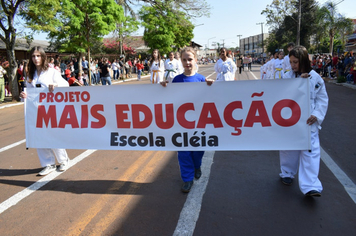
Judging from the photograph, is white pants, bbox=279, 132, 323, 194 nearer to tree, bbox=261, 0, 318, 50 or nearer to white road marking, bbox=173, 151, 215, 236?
white road marking, bbox=173, 151, 215, 236

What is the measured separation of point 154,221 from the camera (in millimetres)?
3111

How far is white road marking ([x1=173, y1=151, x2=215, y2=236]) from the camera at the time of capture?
2949 millimetres

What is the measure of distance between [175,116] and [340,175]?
2.48m

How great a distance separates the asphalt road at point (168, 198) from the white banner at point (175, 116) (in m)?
0.56

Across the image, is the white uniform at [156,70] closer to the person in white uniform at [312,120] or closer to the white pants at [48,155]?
the white pants at [48,155]

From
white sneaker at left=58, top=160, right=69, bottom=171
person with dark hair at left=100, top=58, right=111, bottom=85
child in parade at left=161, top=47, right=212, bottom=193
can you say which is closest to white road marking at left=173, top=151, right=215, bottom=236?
child in parade at left=161, top=47, right=212, bottom=193

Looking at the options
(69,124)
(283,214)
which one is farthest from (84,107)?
(283,214)

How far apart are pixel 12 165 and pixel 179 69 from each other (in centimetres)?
767

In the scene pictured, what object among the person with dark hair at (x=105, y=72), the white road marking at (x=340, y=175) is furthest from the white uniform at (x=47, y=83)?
the person with dark hair at (x=105, y=72)

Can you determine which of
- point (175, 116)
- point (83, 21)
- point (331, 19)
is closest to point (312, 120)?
point (175, 116)

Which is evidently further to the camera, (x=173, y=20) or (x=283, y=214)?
(x=173, y=20)

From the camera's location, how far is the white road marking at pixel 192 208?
2949 millimetres

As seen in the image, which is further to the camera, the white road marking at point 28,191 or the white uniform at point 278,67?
the white uniform at point 278,67

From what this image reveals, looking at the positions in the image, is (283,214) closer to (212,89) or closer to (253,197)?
(253,197)
